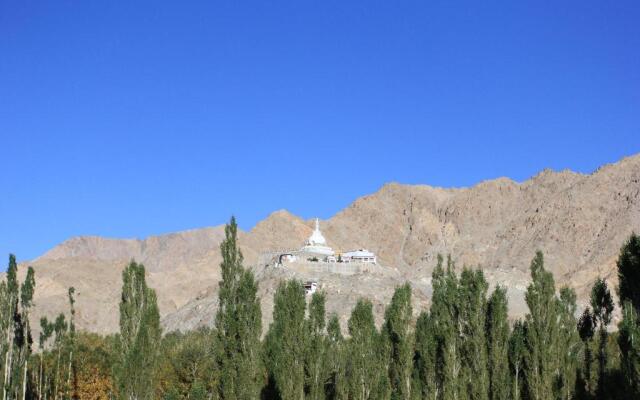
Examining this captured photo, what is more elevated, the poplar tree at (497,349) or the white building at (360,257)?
the white building at (360,257)

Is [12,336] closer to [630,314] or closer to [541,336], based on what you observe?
[541,336]

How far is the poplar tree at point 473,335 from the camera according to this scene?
3797cm

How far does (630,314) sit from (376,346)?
40.3ft

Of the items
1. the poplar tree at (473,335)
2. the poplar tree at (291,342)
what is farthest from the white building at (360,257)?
the poplar tree at (291,342)

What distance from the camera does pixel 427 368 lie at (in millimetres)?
41625

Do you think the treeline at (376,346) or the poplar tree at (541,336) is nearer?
the treeline at (376,346)

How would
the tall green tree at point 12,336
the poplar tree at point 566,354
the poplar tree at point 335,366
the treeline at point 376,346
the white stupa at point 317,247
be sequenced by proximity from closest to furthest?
the treeline at point 376,346 → the poplar tree at point 566,354 → the poplar tree at point 335,366 → the tall green tree at point 12,336 → the white stupa at point 317,247

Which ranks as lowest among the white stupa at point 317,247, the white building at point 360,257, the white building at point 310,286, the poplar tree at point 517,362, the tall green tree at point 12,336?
the poplar tree at point 517,362

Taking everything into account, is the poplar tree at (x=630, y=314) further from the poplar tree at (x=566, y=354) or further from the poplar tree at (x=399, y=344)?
the poplar tree at (x=399, y=344)

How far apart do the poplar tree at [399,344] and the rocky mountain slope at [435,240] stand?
5328 centimetres

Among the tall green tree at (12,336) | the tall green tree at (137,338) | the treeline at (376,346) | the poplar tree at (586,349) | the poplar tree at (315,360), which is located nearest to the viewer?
the treeline at (376,346)

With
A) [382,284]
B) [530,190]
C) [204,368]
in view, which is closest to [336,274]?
[382,284]

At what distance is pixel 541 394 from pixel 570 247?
115365 mm

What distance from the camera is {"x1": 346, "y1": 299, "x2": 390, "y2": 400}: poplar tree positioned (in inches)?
1594
